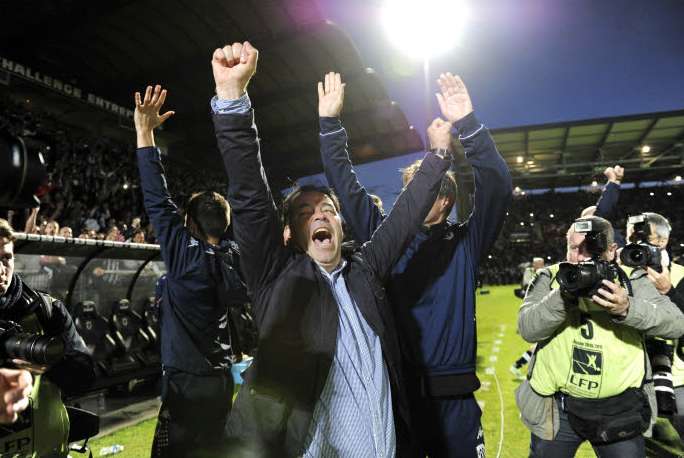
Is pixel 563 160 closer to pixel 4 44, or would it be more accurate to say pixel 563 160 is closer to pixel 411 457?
pixel 4 44

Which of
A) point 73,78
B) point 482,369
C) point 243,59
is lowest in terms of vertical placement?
point 482,369

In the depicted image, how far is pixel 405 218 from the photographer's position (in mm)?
1858

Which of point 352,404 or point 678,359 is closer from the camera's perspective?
point 352,404

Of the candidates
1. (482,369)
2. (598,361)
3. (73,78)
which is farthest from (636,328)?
(73,78)

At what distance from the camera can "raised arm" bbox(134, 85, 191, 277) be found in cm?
245

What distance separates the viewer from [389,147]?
26.4 metres

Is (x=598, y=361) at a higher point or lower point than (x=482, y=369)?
higher

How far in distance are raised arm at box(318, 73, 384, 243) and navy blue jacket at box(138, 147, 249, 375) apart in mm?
841

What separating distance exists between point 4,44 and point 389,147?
58.7 feet

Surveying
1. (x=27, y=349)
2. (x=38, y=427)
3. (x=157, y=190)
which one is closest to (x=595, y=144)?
(x=157, y=190)

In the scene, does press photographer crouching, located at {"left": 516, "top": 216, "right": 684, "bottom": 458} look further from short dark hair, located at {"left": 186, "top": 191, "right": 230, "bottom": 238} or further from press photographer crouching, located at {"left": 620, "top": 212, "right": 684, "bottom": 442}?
short dark hair, located at {"left": 186, "top": 191, "right": 230, "bottom": 238}

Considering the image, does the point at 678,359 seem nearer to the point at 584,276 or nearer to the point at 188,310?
the point at 584,276

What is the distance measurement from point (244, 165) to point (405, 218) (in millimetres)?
668

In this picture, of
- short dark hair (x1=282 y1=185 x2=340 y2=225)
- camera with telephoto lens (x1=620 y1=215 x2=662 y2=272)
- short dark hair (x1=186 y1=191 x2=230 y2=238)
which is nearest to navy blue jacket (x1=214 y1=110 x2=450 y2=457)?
short dark hair (x1=282 y1=185 x2=340 y2=225)
